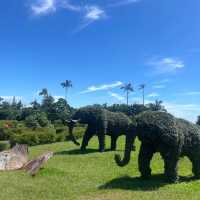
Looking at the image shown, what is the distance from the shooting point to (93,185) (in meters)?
12.9

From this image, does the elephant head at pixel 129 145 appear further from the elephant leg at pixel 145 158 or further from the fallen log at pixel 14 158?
the fallen log at pixel 14 158

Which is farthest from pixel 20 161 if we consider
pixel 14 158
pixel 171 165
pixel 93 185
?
pixel 171 165

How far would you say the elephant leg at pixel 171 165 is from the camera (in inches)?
495

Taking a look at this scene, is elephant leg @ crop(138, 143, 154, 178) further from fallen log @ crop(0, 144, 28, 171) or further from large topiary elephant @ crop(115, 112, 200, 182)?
fallen log @ crop(0, 144, 28, 171)

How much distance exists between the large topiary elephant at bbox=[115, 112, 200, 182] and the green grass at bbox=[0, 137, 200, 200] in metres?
0.63

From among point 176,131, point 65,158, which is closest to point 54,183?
point 176,131

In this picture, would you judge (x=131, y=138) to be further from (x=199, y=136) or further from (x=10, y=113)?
(x=10, y=113)

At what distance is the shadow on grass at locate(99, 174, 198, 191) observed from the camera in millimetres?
12117

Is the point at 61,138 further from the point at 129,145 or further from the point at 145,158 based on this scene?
the point at 129,145

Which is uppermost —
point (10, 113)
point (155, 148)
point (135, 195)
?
point (10, 113)

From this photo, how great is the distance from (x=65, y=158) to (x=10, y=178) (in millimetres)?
6004

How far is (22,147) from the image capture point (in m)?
18.2

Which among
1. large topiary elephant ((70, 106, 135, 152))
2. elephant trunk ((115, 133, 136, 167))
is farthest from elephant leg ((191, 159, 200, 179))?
large topiary elephant ((70, 106, 135, 152))

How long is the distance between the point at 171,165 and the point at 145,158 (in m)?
0.98
